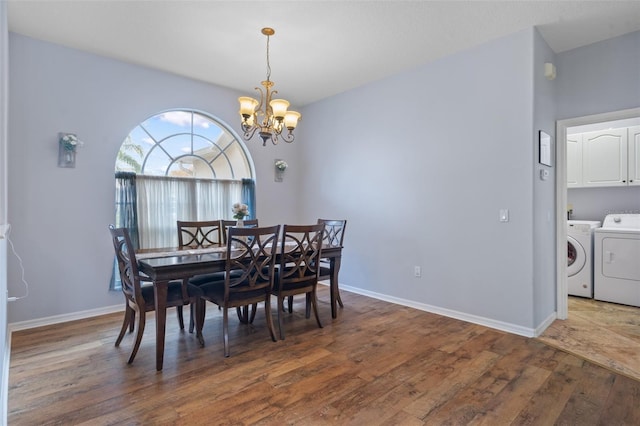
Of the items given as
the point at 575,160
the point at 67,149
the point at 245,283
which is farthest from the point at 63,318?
the point at 575,160

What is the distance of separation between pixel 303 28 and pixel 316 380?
289 cm

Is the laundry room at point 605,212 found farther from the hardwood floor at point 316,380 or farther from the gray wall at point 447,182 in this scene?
the hardwood floor at point 316,380

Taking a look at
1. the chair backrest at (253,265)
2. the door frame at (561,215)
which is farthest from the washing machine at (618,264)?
the chair backrest at (253,265)

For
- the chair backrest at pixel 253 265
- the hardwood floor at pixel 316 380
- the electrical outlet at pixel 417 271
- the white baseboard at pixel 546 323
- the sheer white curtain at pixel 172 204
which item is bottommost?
the hardwood floor at pixel 316 380

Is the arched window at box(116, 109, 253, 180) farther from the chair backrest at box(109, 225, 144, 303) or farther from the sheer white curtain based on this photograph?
the chair backrest at box(109, 225, 144, 303)

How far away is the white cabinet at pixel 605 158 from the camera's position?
4.21 metres

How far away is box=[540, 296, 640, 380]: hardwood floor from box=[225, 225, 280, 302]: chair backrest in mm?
2477

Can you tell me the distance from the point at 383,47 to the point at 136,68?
277cm

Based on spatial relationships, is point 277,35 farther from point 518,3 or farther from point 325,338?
point 325,338

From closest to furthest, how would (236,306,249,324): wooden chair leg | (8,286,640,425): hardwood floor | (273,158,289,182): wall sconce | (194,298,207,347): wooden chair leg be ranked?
(8,286,640,425): hardwood floor
(194,298,207,347): wooden chair leg
(236,306,249,324): wooden chair leg
(273,158,289,182): wall sconce

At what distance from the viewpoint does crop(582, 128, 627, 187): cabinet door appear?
14.1ft

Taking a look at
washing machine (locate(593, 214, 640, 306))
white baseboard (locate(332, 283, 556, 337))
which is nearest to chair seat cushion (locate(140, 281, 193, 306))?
white baseboard (locate(332, 283, 556, 337))

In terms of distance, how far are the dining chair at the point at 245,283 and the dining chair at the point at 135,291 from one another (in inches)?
5.6

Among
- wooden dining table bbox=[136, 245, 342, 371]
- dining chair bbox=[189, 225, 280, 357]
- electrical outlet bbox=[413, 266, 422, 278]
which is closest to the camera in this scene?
wooden dining table bbox=[136, 245, 342, 371]
